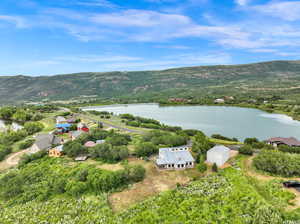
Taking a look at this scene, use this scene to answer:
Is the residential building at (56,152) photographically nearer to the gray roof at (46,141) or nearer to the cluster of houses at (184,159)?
the gray roof at (46,141)

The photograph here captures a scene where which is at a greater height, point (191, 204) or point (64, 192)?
point (191, 204)

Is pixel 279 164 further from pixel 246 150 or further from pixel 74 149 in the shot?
pixel 74 149

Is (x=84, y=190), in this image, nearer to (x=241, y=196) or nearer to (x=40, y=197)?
(x=40, y=197)

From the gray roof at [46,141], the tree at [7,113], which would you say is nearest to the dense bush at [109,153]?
the gray roof at [46,141]

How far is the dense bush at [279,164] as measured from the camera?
23859 mm

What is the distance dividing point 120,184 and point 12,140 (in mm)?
39061

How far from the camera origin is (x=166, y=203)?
2033cm

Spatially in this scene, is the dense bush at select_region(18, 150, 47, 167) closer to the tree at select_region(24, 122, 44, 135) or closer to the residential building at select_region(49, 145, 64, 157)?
the residential building at select_region(49, 145, 64, 157)

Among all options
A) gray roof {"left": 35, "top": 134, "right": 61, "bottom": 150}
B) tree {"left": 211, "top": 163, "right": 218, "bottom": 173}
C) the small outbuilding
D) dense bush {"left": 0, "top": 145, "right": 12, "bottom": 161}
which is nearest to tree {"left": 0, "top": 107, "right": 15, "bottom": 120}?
dense bush {"left": 0, "top": 145, "right": 12, "bottom": 161}

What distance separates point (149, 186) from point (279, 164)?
59.5ft

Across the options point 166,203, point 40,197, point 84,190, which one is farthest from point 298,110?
point 40,197

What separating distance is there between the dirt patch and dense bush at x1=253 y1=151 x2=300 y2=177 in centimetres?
1080

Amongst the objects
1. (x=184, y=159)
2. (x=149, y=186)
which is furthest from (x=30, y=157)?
(x=184, y=159)

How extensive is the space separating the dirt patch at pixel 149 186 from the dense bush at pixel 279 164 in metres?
10.8
